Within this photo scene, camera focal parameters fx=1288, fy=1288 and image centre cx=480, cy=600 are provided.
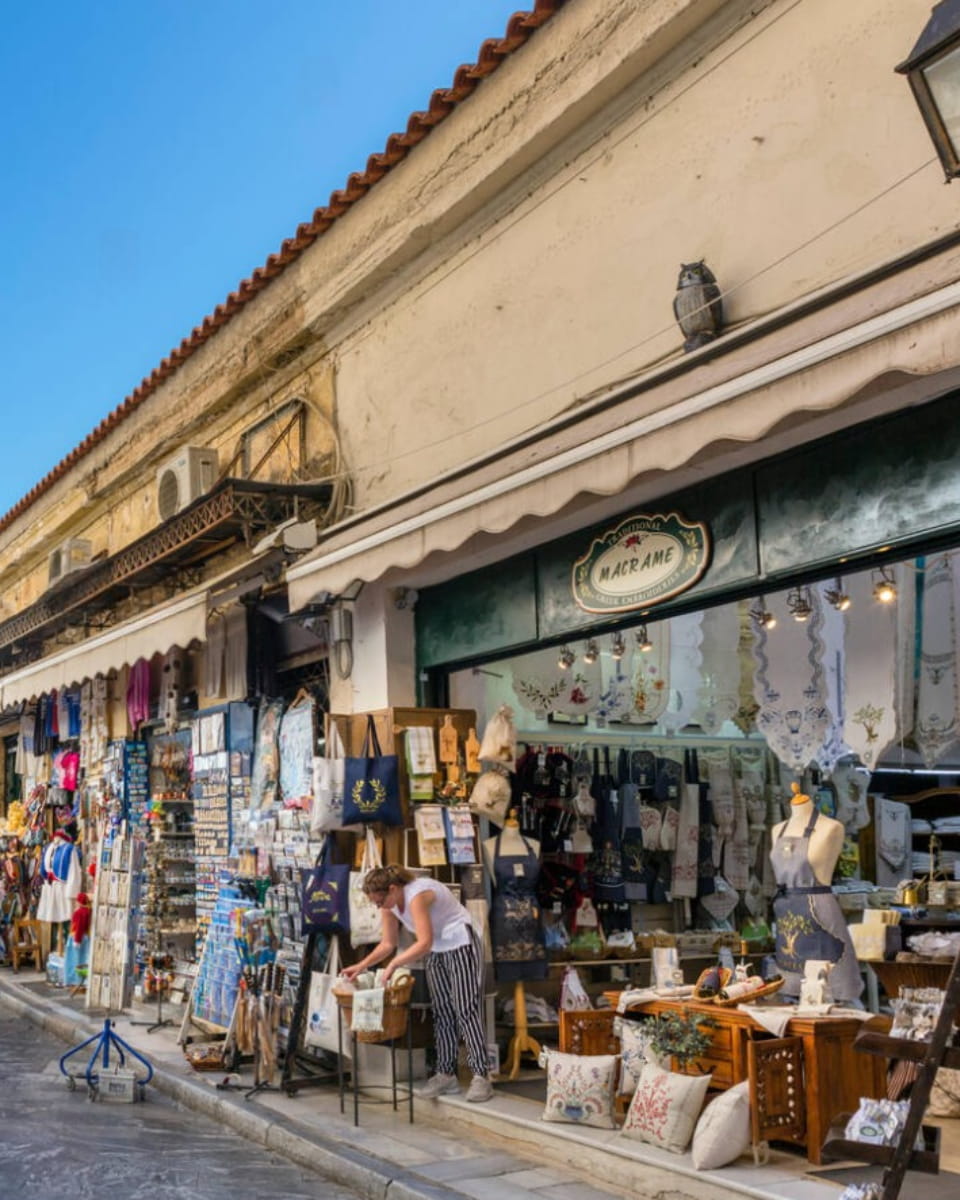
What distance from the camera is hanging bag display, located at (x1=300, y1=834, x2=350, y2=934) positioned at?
28.5 ft

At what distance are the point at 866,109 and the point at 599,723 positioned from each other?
5.47 metres

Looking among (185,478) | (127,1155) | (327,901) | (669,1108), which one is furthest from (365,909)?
(185,478)

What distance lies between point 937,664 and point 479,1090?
377 cm

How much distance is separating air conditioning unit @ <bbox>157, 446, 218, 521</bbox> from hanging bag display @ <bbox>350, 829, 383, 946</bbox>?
439 cm

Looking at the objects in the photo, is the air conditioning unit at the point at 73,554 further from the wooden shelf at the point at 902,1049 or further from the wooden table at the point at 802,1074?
the wooden shelf at the point at 902,1049

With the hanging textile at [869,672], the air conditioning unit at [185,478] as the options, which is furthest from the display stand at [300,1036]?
the air conditioning unit at [185,478]

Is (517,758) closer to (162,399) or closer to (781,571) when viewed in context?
(781,571)

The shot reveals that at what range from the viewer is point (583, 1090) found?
699 cm

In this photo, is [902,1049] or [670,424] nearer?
[902,1049]

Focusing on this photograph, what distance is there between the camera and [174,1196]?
6.54m

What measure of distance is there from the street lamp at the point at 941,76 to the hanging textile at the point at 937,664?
12.1ft

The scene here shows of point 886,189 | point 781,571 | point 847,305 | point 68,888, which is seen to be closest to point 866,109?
point 886,189

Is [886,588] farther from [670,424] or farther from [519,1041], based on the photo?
[519,1041]

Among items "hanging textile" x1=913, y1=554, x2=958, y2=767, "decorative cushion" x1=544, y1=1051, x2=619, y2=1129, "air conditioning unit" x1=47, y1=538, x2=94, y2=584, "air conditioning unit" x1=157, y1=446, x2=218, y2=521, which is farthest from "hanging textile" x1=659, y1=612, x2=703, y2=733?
"air conditioning unit" x1=47, y1=538, x2=94, y2=584
